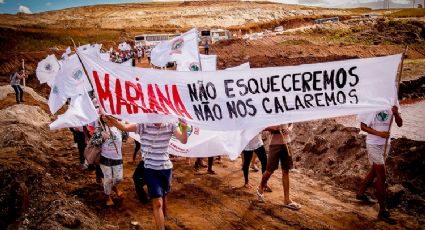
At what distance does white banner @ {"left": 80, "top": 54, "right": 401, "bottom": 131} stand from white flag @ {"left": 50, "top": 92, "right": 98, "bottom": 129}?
3.95 feet

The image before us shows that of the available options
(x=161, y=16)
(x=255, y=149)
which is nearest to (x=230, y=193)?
(x=255, y=149)

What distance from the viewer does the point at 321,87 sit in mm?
4922

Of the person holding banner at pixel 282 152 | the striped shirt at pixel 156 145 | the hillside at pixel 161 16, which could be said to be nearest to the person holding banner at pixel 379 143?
the person holding banner at pixel 282 152

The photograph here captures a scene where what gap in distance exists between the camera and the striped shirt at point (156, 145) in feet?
15.5

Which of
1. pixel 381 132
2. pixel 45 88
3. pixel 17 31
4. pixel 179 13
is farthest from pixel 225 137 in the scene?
pixel 179 13

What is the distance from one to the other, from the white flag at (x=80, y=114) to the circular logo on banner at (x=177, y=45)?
4062 millimetres

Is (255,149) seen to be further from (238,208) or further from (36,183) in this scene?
(36,183)

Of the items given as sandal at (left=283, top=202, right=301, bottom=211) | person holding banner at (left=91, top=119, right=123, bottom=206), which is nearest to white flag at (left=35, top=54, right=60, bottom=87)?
person holding banner at (left=91, top=119, right=123, bottom=206)

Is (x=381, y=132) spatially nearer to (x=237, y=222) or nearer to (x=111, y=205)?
(x=237, y=222)

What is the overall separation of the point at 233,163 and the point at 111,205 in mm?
4012

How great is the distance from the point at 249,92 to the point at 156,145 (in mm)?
1494

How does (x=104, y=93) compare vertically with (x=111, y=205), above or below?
above

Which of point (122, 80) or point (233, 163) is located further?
point (233, 163)

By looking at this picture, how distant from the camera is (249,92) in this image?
16.3 ft
